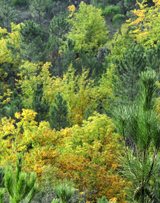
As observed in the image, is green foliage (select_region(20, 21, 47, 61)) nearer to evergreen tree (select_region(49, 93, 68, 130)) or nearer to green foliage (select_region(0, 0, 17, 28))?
evergreen tree (select_region(49, 93, 68, 130))

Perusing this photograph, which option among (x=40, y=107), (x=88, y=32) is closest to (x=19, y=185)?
(x=40, y=107)

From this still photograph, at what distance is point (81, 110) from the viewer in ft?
160

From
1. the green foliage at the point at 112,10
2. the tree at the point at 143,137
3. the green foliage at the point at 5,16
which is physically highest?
the tree at the point at 143,137

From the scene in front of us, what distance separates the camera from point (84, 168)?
25.8m

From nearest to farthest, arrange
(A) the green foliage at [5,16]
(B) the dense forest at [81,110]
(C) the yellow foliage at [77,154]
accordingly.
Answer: (B) the dense forest at [81,110] → (C) the yellow foliage at [77,154] → (A) the green foliage at [5,16]

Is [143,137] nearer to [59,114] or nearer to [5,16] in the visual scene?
[59,114]

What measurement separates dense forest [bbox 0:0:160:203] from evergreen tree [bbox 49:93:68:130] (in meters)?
0.09

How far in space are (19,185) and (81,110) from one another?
41.7m

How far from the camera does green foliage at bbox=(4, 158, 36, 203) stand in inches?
280

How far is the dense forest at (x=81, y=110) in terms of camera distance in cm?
681

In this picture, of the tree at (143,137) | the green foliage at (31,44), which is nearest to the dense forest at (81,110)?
the tree at (143,137)

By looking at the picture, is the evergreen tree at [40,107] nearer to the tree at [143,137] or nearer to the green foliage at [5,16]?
the green foliage at [5,16]

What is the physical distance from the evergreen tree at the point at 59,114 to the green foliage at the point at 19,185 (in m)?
34.3

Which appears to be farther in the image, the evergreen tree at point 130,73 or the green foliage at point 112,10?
the green foliage at point 112,10
